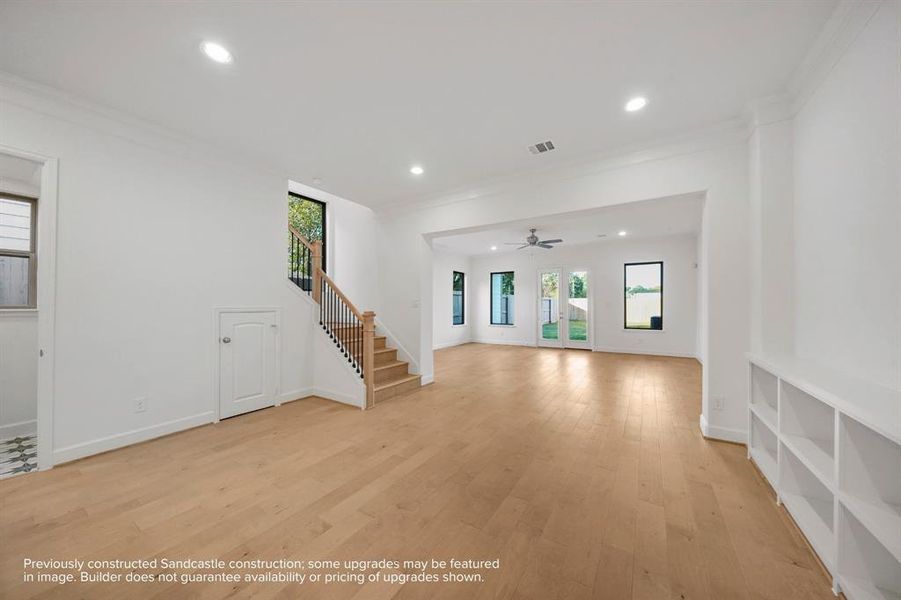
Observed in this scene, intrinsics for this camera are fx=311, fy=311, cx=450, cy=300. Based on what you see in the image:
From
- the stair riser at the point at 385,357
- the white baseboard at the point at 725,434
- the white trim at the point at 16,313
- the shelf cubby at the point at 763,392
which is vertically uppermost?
the white trim at the point at 16,313

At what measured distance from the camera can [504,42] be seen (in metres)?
2.04

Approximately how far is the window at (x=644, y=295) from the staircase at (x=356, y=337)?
6.53 metres

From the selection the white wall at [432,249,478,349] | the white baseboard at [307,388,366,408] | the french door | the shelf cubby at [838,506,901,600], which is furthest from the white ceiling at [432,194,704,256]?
the shelf cubby at [838,506,901,600]

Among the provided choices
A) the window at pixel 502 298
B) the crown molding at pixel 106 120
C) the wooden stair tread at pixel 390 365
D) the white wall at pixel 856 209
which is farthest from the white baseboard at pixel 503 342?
the crown molding at pixel 106 120

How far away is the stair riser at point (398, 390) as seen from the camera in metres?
4.25

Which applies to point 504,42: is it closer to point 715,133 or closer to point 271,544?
point 715,133

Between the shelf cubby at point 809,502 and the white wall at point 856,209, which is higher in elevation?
the white wall at point 856,209

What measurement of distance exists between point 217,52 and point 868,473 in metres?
4.40

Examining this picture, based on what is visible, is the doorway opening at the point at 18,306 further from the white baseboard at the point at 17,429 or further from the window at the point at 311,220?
the window at the point at 311,220

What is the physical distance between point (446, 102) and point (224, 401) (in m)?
3.98

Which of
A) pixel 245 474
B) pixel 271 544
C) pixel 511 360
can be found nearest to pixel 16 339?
pixel 245 474

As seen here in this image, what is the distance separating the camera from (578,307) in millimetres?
9133

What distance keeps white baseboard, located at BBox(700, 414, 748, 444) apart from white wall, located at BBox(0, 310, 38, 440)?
23.1 feet

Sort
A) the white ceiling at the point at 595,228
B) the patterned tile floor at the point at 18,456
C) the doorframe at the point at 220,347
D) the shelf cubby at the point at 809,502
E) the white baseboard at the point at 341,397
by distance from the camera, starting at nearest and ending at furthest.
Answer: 1. the shelf cubby at the point at 809,502
2. the patterned tile floor at the point at 18,456
3. the doorframe at the point at 220,347
4. the white baseboard at the point at 341,397
5. the white ceiling at the point at 595,228
